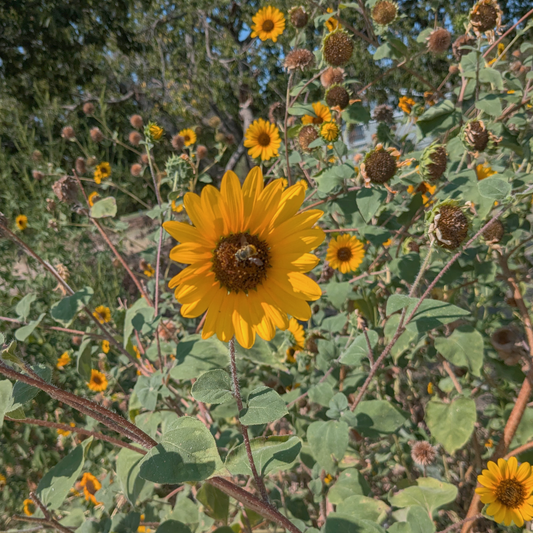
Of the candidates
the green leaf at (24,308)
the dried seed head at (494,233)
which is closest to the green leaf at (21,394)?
the green leaf at (24,308)

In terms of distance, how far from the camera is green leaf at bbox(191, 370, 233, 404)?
0.68 meters

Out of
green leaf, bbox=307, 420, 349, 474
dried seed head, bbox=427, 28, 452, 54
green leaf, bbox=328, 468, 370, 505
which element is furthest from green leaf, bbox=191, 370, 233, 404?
dried seed head, bbox=427, 28, 452, 54

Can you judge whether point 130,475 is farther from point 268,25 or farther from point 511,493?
point 268,25

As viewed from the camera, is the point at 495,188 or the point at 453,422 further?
the point at 453,422

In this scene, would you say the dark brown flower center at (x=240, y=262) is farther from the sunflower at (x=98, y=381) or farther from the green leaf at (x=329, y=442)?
the sunflower at (x=98, y=381)

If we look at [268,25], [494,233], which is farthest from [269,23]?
[494,233]

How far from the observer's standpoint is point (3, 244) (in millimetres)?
2746

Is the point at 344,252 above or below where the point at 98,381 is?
above

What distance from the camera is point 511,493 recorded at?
99cm

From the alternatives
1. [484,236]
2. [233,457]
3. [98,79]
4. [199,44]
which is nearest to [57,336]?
[233,457]

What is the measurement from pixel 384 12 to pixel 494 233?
0.94 metres

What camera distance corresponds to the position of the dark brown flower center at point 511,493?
975 millimetres

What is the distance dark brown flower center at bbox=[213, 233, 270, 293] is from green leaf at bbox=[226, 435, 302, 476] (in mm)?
339

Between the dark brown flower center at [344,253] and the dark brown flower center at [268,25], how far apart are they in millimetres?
1435
